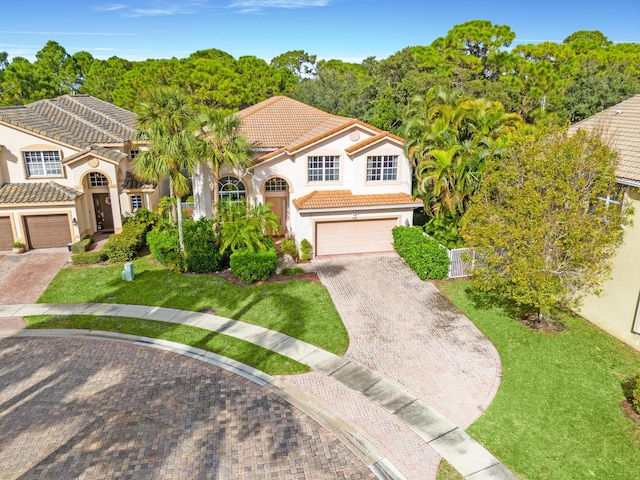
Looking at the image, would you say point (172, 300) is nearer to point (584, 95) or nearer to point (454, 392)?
point (454, 392)

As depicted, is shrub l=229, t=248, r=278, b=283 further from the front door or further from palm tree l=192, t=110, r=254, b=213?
the front door

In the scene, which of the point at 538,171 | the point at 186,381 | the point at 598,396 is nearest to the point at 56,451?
the point at 186,381

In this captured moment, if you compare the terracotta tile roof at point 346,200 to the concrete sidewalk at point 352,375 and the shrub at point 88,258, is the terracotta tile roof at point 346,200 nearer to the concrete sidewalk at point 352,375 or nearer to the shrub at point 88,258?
the concrete sidewalk at point 352,375

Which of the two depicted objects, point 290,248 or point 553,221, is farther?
point 290,248

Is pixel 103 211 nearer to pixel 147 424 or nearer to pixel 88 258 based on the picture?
pixel 88 258

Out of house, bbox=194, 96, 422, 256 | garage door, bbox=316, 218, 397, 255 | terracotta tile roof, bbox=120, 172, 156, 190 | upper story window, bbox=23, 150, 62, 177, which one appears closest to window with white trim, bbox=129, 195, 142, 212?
terracotta tile roof, bbox=120, 172, 156, 190

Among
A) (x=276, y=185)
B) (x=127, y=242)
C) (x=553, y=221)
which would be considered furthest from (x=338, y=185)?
(x=553, y=221)

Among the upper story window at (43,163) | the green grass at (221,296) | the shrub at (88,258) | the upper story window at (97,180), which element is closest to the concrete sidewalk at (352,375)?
the green grass at (221,296)
